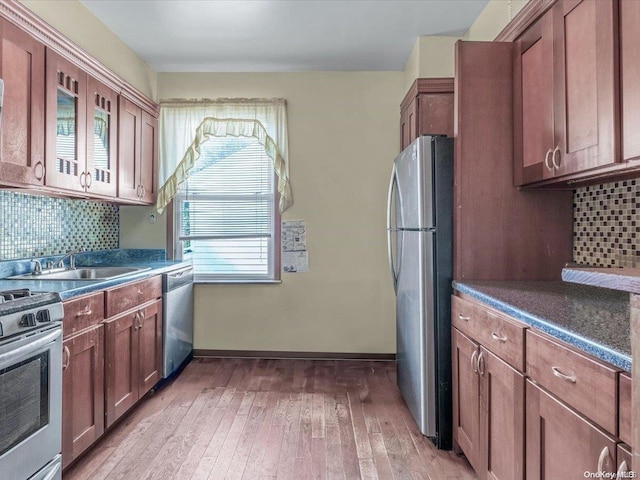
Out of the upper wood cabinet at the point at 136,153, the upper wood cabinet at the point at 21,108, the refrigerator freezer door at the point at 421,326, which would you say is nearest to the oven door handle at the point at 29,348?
the upper wood cabinet at the point at 21,108

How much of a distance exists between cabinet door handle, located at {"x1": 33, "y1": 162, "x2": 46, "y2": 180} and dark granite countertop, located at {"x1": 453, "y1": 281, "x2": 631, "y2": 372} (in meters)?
2.14

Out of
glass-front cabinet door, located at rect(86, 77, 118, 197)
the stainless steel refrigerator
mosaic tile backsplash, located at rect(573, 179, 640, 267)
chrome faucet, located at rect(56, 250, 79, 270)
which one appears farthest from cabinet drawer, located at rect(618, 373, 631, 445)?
chrome faucet, located at rect(56, 250, 79, 270)

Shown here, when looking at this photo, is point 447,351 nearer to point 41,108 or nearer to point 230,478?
point 230,478

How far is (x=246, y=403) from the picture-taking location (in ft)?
9.04

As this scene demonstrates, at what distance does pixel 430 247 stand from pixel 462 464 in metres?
1.08

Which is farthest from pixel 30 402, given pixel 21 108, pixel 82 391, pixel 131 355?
pixel 21 108

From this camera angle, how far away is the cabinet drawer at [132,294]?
7.43ft

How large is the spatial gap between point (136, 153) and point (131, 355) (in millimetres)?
1540

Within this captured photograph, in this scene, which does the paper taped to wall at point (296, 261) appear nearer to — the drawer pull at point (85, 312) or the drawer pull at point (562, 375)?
the drawer pull at point (85, 312)

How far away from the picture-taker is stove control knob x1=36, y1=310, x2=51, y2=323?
5.24ft

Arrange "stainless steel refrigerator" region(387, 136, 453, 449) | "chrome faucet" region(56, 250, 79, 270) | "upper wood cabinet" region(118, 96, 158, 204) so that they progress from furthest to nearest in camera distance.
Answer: "upper wood cabinet" region(118, 96, 158, 204) < "chrome faucet" region(56, 250, 79, 270) < "stainless steel refrigerator" region(387, 136, 453, 449)

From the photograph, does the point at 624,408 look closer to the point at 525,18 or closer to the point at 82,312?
the point at 525,18

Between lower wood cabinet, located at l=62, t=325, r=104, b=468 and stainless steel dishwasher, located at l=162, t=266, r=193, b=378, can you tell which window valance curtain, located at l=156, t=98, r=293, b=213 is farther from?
lower wood cabinet, located at l=62, t=325, r=104, b=468

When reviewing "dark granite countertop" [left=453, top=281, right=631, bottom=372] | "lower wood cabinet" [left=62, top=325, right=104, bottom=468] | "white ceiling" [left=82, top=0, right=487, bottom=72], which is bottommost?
"lower wood cabinet" [left=62, top=325, right=104, bottom=468]
